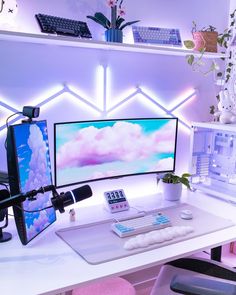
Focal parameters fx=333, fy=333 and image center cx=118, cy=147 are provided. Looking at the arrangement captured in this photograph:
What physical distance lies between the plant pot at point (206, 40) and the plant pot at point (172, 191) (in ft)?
2.89

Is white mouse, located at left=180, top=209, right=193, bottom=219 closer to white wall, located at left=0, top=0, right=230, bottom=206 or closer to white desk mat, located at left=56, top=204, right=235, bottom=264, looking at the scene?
white desk mat, located at left=56, top=204, right=235, bottom=264

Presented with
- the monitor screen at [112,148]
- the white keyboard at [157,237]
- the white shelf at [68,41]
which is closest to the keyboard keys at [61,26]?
the white shelf at [68,41]

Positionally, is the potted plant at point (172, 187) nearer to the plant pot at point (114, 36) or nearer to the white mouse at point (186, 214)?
the white mouse at point (186, 214)

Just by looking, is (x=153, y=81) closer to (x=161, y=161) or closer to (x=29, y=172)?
(x=161, y=161)

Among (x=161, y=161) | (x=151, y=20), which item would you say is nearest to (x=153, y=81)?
(x=151, y=20)

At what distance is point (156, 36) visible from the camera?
200 centimetres

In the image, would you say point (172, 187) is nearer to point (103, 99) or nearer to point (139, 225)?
point (139, 225)

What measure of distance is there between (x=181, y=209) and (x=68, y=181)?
637 millimetres

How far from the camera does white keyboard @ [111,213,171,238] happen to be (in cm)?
149

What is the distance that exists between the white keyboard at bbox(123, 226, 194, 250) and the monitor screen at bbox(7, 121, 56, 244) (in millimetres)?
404

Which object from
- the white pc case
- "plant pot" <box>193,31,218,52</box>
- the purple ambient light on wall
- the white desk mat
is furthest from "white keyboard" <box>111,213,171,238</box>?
"plant pot" <box>193,31,218,52</box>

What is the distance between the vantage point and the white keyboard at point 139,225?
4.90 feet

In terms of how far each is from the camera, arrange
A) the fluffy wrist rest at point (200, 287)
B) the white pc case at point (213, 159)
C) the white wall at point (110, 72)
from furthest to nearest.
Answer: the white pc case at point (213, 159) → the white wall at point (110, 72) → the fluffy wrist rest at point (200, 287)

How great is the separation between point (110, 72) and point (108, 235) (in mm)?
967
